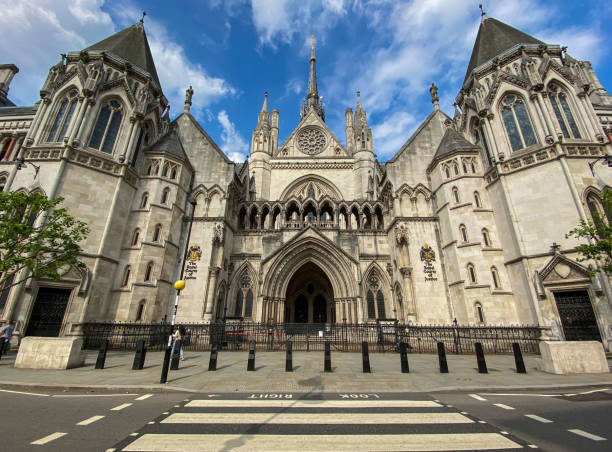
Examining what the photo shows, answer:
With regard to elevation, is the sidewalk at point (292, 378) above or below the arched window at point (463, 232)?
below

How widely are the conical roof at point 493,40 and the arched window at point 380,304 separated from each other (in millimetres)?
19858

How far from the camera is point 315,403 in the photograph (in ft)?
19.5

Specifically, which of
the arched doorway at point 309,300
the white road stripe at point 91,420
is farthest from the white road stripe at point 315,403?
the arched doorway at point 309,300

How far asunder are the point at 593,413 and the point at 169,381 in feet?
33.1

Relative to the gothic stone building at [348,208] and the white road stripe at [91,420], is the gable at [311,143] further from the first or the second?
the white road stripe at [91,420]

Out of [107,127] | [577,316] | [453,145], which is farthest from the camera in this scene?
[453,145]

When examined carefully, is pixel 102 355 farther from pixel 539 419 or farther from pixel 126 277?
pixel 539 419

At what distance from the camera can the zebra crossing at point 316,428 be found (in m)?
3.89

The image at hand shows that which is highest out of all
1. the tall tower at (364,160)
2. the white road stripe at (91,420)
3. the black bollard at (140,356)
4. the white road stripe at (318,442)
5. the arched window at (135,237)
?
the tall tower at (364,160)

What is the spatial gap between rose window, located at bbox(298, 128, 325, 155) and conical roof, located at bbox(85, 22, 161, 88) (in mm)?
17227

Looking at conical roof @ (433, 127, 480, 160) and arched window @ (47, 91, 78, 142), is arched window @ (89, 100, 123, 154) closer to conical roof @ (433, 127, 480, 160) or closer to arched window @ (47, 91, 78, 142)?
arched window @ (47, 91, 78, 142)

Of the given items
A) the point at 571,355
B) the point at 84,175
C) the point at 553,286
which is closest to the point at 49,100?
the point at 84,175

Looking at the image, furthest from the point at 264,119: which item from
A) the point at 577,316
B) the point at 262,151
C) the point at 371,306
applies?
the point at 577,316

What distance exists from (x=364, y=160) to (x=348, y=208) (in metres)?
9.09
